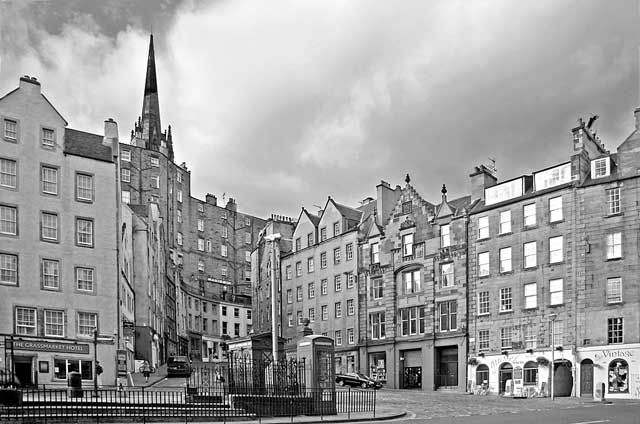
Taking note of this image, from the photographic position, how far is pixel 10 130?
41250 millimetres

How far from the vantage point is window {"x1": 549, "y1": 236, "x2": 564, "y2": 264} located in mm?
47656

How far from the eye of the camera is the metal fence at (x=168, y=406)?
20953 mm

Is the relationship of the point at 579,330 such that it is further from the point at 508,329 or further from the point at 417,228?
the point at 417,228

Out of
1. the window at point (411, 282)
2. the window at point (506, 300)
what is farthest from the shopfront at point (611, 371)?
the window at point (411, 282)

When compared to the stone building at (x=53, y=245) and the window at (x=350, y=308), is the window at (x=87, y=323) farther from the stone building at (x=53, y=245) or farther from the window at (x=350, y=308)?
the window at (x=350, y=308)

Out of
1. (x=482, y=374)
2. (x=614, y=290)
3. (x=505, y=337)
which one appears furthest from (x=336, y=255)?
(x=614, y=290)

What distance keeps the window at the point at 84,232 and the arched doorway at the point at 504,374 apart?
28093mm

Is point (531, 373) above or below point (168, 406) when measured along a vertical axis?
below

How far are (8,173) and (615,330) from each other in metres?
36.5

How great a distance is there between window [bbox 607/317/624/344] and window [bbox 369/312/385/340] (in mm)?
19923

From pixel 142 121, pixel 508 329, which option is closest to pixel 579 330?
pixel 508 329

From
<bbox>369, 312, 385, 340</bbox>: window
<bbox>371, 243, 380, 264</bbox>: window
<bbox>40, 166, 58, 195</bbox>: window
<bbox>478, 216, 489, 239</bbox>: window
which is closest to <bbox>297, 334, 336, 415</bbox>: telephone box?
<bbox>40, 166, 58, 195</bbox>: window

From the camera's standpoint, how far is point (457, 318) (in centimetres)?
5369

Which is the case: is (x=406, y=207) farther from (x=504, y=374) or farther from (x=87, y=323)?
(x=87, y=323)
